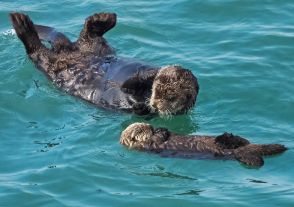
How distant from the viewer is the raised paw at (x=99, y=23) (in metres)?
10.2

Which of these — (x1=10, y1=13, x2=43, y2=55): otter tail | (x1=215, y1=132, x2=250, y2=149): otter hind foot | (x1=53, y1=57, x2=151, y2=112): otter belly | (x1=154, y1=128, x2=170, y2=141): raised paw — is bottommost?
(x1=215, y1=132, x2=250, y2=149): otter hind foot

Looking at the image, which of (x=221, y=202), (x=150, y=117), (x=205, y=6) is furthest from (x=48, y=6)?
(x=221, y=202)

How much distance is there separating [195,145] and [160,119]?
125cm

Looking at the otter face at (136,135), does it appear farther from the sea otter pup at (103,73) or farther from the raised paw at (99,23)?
the raised paw at (99,23)

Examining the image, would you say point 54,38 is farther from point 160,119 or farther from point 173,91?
point 173,91

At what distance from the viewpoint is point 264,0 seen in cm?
1255

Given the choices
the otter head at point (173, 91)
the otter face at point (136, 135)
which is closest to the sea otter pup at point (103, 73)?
the otter head at point (173, 91)

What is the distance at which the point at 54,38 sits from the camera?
10.7 meters

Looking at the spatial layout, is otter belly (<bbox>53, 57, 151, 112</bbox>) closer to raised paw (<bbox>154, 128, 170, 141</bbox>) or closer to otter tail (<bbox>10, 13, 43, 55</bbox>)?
otter tail (<bbox>10, 13, 43, 55</bbox>)

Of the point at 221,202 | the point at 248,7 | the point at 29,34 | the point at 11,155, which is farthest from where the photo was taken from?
the point at 248,7

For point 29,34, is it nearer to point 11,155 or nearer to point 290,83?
point 11,155

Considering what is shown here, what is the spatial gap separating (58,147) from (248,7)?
15.7ft

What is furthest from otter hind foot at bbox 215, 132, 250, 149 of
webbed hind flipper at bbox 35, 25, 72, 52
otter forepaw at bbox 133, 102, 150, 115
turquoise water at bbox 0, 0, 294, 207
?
webbed hind flipper at bbox 35, 25, 72, 52

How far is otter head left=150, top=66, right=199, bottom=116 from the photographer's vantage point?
920 centimetres
